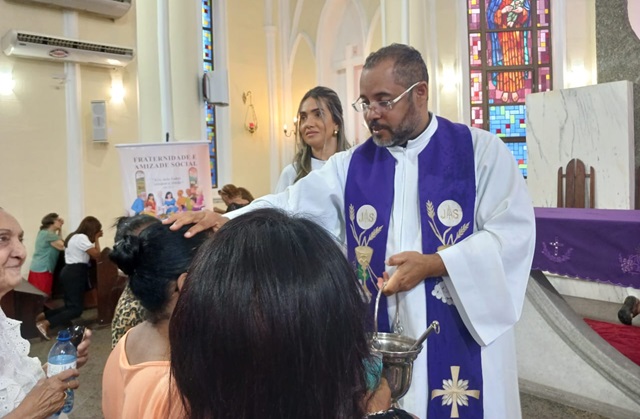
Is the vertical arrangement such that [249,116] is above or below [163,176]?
above

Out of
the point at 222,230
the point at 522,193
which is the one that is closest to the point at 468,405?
the point at 522,193

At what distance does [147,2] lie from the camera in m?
9.84

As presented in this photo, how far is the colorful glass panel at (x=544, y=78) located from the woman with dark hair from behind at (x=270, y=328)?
9639mm

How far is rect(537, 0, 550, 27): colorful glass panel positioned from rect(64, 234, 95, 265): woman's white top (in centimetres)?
810

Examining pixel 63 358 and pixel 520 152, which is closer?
pixel 63 358

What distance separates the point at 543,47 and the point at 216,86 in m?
5.72

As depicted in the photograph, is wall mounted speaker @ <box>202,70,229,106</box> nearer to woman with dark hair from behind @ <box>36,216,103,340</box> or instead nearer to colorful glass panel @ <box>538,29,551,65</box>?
woman with dark hair from behind @ <box>36,216,103,340</box>

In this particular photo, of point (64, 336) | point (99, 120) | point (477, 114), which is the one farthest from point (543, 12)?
point (64, 336)

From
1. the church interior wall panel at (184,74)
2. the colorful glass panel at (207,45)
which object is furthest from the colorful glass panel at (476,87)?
the colorful glass panel at (207,45)

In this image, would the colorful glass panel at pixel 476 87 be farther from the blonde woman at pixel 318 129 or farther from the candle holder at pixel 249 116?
the blonde woman at pixel 318 129

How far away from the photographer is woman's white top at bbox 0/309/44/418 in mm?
1698

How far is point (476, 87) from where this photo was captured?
31.5 ft

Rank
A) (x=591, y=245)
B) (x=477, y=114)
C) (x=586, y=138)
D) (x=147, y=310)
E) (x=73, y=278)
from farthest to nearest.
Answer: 1. (x=477, y=114)
2. (x=586, y=138)
3. (x=73, y=278)
4. (x=591, y=245)
5. (x=147, y=310)

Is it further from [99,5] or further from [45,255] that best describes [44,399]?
[99,5]
